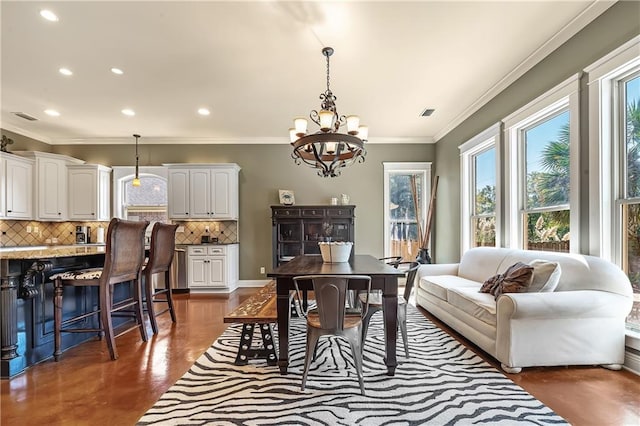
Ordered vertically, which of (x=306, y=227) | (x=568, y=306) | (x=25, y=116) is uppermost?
(x=25, y=116)

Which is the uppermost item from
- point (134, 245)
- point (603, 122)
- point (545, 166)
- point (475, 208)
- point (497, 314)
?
Answer: point (603, 122)

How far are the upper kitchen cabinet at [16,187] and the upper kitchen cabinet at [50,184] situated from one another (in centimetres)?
10

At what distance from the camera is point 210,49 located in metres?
3.22

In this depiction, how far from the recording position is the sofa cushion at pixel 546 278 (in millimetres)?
2619

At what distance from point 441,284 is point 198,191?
4.50 m

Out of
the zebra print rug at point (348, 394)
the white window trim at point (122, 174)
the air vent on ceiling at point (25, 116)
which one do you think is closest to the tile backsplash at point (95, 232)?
the white window trim at point (122, 174)

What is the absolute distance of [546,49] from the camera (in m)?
3.23

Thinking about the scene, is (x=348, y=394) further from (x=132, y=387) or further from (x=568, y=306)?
(x=568, y=306)

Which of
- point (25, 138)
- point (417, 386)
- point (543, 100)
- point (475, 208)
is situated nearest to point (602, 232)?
point (543, 100)

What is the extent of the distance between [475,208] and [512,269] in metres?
2.25

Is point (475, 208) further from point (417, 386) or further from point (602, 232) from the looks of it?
point (417, 386)

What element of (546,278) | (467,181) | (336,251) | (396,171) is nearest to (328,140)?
(336,251)

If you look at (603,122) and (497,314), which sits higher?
(603,122)

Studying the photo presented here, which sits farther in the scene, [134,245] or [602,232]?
[134,245]
